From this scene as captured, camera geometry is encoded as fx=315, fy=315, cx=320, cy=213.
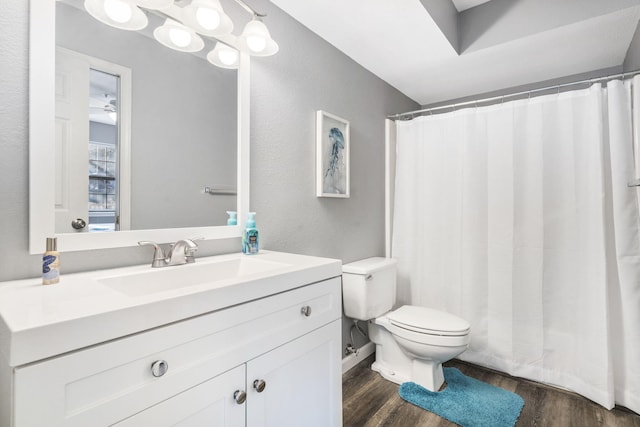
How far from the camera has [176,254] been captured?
1173mm

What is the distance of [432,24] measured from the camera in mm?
1777

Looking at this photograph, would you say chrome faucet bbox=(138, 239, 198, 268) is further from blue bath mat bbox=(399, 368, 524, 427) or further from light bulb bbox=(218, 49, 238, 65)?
blue bath mat bbox=(399, 368, 524, 427)

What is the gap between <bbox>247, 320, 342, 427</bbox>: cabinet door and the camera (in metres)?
0.93

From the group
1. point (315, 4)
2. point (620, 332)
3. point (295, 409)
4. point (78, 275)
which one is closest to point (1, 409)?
point (78, 275)

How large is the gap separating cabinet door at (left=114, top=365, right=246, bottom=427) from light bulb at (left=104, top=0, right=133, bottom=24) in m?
1.21

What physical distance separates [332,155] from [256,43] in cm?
80

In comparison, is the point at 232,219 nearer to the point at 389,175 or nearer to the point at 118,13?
the point at 118,13

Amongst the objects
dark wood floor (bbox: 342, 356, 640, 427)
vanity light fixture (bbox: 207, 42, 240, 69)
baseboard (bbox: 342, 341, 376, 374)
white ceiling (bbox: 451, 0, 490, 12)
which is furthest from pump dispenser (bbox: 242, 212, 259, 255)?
white ceiling (bbox: 451, 0, 490, 12)

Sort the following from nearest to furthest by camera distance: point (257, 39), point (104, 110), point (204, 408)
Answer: point (204, 408) < point (104, 110) < point (257, 39)

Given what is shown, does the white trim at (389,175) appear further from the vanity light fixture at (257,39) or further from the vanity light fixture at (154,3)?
the vanity light fixture at (154,3)

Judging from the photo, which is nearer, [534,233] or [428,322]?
[428,322]

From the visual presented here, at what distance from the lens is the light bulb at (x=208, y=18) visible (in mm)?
1218

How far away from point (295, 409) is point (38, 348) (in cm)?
78

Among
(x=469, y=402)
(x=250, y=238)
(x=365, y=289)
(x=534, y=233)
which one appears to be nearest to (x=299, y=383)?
(x=250, y=238)
